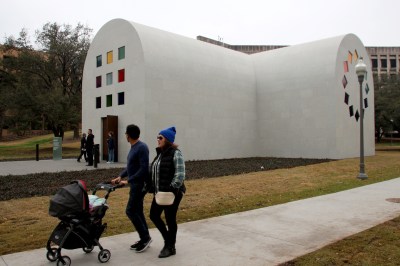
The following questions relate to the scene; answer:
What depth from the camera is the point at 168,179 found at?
455 cm

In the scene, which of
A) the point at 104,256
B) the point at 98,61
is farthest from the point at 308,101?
the point at 104,256

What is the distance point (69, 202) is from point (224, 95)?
788 inches

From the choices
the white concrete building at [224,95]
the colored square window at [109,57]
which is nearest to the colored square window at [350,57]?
the white concrete building at [224,95]

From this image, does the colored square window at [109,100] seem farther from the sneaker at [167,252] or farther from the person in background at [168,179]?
the sneaker at [167,252]

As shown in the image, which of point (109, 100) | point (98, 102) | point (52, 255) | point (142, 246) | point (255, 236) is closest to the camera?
point (52, 255)

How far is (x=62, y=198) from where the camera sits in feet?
13.7

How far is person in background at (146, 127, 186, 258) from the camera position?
14.9 ft

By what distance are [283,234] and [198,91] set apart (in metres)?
16.9

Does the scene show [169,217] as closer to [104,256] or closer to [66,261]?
[104,256]

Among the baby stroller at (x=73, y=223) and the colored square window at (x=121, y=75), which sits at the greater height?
the colored square window at (x=121, y=75)

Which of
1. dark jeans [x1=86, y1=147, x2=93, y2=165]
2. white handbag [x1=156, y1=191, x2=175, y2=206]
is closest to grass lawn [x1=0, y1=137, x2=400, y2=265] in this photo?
white handbag [x1=156, y1=191, x2=175, y2=206]

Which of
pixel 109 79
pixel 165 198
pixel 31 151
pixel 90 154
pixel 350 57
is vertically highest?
pixel 350 57

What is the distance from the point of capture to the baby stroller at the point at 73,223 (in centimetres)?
412

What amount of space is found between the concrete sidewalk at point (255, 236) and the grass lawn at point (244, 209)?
1.21ft
